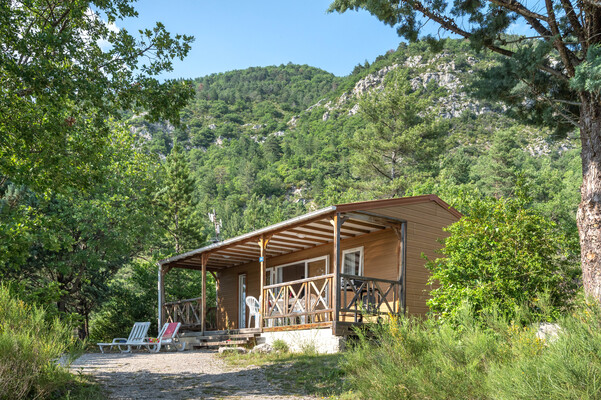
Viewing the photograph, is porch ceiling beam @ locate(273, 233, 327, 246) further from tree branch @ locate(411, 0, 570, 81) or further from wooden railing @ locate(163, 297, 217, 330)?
tree branch @ locate(411, 0, 570, 81)

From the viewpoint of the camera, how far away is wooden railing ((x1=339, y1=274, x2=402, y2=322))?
10734 mm

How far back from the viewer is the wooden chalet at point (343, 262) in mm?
10781

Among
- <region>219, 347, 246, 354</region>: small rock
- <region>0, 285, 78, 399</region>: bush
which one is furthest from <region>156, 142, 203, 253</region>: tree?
<region>0, 285, 78, 399</region>: bush

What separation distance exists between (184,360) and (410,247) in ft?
19.0

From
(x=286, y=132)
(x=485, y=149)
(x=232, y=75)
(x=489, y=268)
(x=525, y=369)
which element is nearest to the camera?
(x=525, y=369)

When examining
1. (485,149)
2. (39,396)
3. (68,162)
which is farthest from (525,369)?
(485,149)

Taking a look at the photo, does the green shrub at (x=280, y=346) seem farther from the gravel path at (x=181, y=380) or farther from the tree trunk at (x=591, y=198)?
the tree trunk at (x=591, y=198)

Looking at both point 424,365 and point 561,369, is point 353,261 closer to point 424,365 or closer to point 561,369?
point 424,365

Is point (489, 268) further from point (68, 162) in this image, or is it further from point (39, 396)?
point (68, 162)

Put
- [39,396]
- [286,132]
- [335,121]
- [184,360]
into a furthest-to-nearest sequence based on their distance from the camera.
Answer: [286,132] → [335,121] → [184,360] → [39,396]

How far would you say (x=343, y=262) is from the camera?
13.8 meters

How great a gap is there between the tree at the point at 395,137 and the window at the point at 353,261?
48.2 feet

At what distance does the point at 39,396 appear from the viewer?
18.1ft

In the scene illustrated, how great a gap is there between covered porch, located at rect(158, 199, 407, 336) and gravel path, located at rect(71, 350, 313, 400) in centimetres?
209
